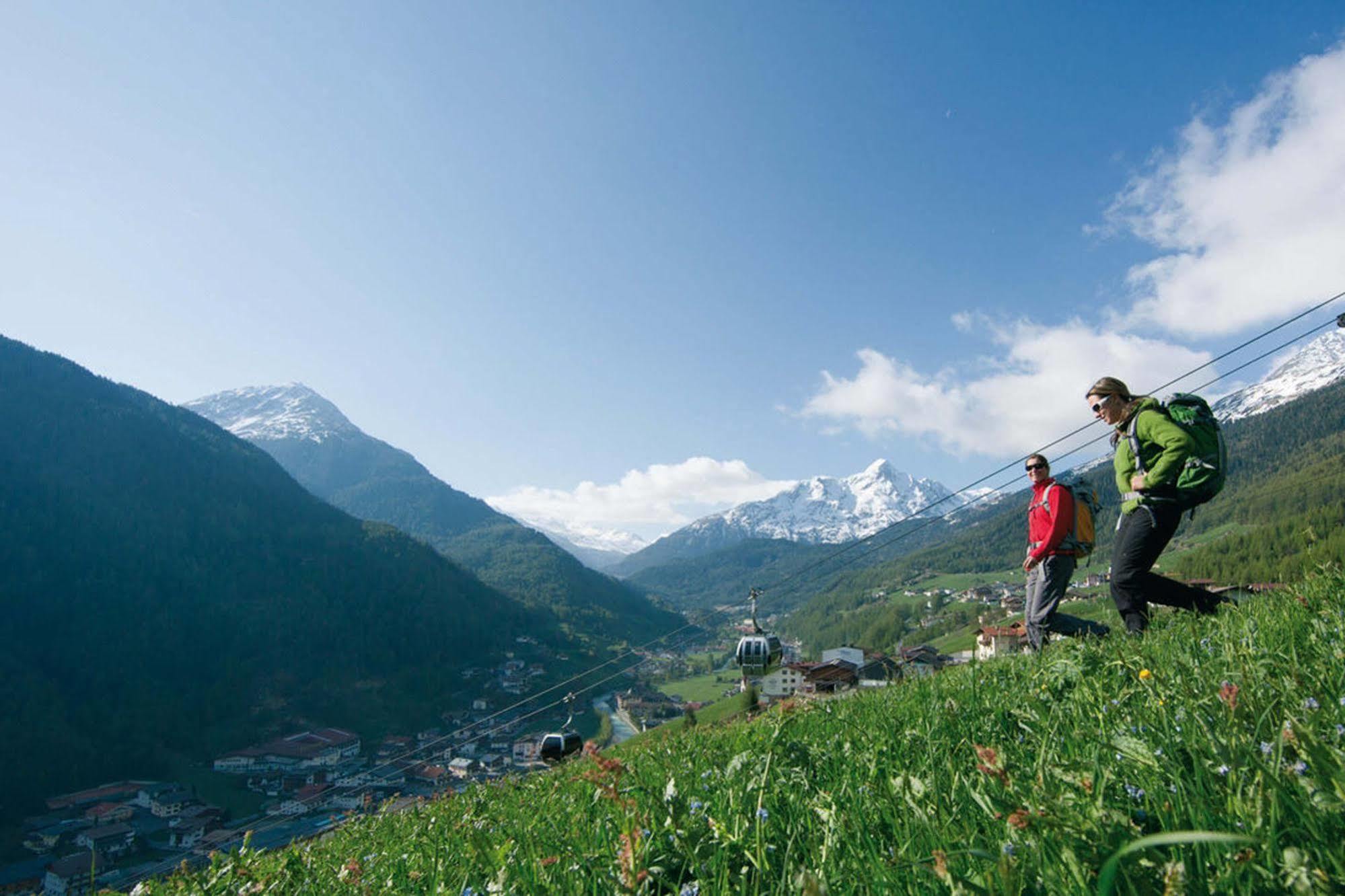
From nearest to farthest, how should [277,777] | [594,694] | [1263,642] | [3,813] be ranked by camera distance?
[1263,642], [3,813], [277,777], [594,694]

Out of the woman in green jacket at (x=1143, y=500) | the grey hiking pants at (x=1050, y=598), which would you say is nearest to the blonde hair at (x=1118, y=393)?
the woman in green jacket at (x=1143, y=500)

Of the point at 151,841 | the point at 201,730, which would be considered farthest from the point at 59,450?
the point at 151,841

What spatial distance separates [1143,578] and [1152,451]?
1.35 meters

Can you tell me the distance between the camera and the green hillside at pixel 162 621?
11906 cm

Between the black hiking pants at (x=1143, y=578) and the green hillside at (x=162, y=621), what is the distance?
138571 mm

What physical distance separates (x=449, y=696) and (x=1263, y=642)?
170 metres

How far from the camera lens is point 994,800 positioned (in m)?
1.75

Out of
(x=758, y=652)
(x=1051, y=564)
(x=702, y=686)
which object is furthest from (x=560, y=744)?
(x=702, y=686)

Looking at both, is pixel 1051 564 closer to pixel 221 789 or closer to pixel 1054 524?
pixel 1054 524

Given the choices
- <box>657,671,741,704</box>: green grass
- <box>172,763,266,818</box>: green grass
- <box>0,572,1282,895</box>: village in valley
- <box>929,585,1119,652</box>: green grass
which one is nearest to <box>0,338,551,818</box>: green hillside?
<box>172,763,266,818</box>: green grass

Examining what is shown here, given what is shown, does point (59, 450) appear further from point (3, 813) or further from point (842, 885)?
point (842, 885)

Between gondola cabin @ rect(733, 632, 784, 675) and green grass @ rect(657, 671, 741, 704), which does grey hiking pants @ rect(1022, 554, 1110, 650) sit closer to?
gondola cabin @ rect(733, 632, 784, 675)

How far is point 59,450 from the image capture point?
594 feet

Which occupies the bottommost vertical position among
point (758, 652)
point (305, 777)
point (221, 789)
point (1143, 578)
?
point (305, 777)
